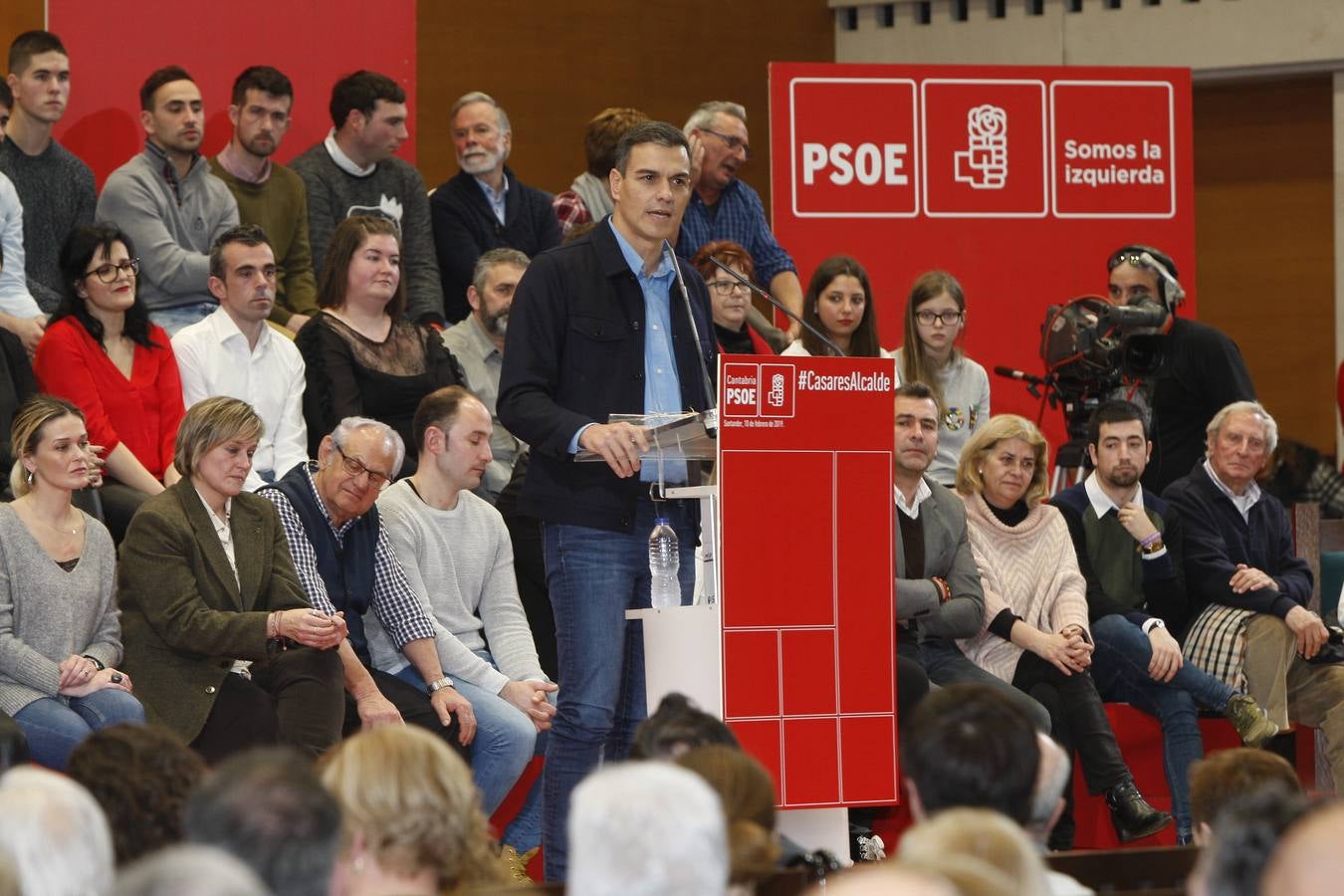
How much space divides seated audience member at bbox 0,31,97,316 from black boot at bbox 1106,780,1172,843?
3.27 m

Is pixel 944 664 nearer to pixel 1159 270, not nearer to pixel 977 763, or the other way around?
pixel 1159 270

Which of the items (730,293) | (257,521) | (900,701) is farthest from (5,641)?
(730,293)

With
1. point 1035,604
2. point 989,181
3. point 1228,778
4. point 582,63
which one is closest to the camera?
point 1228,778

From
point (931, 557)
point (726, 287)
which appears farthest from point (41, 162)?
point (931, 557)

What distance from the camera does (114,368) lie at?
488 centimetres

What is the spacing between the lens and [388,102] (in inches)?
241

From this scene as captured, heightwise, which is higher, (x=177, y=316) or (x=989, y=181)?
(x=989, y=181)

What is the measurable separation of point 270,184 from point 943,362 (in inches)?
87.6

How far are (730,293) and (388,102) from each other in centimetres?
132

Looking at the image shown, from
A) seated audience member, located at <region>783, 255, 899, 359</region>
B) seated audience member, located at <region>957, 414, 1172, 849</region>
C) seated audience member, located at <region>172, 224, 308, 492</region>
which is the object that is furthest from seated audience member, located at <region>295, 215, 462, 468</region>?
seated audience member, located at <region>957, 414, 1172, 849</region>

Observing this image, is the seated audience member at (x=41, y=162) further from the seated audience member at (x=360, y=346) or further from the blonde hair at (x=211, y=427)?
the blonde hair at (x=211, y=427)

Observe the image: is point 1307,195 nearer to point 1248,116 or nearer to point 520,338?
point 1248,116

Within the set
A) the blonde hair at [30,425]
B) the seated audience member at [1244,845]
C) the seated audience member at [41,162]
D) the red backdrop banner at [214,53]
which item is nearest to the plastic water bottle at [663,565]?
the blonde hair at [30,425]

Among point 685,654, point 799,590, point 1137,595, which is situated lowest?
point 1137,595
